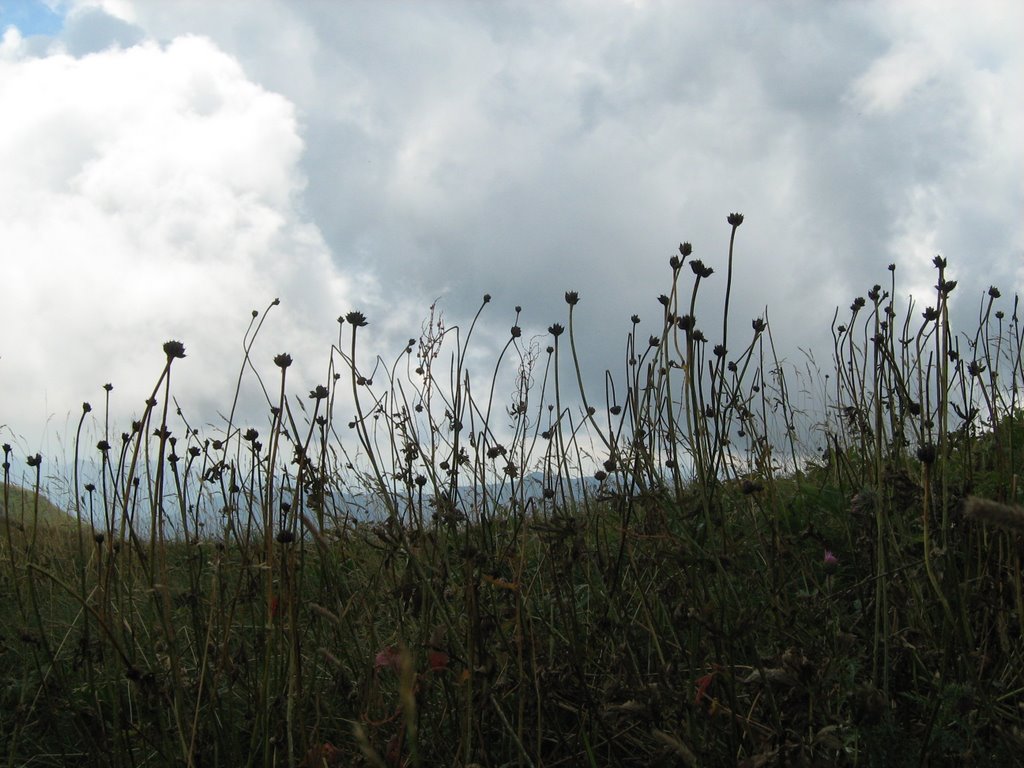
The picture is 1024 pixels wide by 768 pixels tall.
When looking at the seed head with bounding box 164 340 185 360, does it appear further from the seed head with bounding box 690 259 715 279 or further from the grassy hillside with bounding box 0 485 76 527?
the grassy hillside with bounding box 0 485 76 527

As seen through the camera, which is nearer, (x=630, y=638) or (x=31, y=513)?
(x=630, y=638)

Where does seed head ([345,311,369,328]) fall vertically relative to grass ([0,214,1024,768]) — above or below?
above

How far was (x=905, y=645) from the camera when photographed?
149 centimetres

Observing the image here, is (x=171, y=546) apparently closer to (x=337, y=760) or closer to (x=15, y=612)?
(x=15, y=612)

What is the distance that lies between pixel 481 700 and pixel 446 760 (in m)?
0.29

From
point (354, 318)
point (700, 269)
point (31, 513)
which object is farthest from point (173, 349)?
point (31, 513)

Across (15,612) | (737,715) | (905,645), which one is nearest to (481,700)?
(737,715)

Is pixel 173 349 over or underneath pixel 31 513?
underneath

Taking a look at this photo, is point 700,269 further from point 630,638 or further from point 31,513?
point 31,513

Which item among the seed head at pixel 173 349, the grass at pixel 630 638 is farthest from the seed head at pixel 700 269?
the seed head at pixel 173 349

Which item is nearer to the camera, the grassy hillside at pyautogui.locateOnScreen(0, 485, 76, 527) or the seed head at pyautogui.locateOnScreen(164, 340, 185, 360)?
the seed head at pyautogui.locateOnScreen(164, 340, 185, 360)

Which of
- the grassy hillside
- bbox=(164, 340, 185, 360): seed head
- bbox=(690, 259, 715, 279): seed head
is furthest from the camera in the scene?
the grassy hillside

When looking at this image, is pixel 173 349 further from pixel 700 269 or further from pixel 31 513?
pixel 31 513

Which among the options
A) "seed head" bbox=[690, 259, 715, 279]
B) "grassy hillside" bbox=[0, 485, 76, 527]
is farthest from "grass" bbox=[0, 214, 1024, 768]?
"grassy hillside" bbox=[0, 485, 76, 527]
